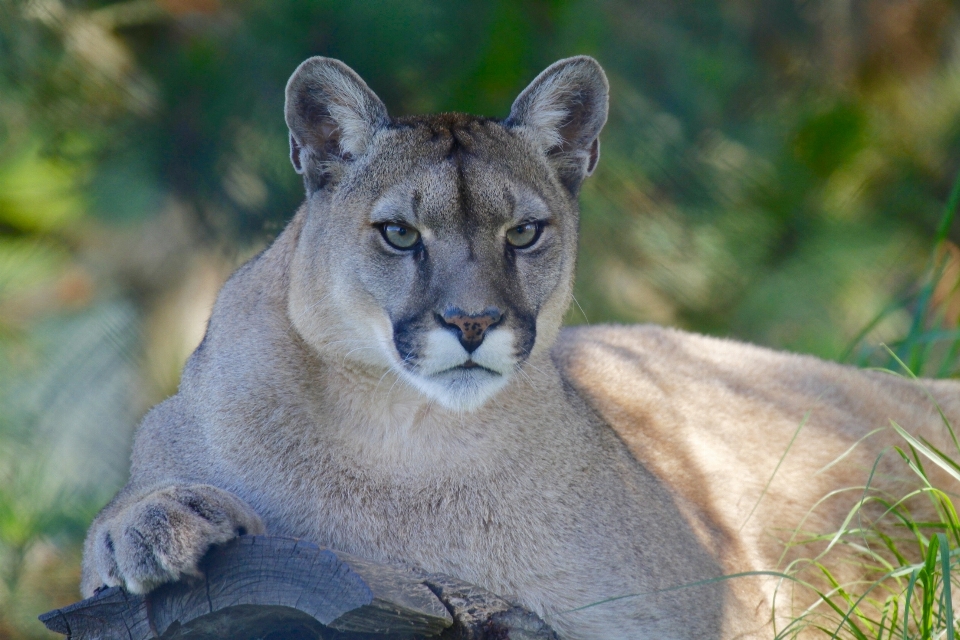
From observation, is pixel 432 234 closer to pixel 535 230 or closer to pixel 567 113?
pixel 535 230

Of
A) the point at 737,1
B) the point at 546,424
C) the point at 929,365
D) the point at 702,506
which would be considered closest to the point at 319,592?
the point at 546,424

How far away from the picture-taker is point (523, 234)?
4.03 metres

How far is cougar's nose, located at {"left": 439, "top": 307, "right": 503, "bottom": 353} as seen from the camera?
11.8ft

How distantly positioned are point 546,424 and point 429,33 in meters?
3.95

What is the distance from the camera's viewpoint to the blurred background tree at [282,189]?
22.4 feet

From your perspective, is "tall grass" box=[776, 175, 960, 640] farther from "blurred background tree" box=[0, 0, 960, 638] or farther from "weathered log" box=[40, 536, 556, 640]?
"weathered log" box=[40, 536, 556, 640]

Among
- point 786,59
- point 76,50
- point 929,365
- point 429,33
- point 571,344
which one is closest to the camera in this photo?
point 571,344

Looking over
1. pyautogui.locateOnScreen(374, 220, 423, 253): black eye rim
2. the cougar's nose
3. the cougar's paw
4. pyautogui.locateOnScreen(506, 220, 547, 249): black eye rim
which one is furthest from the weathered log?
pyautogui.locateOnScreen(506, 220, 547, 249): black eye rim

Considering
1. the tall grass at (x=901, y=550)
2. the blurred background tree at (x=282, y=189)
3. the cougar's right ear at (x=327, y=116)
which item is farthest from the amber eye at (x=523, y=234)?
the blurred background tree at (x=282, y=189)

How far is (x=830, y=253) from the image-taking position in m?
8.80

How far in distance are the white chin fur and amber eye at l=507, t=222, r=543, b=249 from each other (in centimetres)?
44

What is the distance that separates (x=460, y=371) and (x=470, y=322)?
0.76 feet

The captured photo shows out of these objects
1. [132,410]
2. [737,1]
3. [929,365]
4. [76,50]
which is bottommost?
[929,365]

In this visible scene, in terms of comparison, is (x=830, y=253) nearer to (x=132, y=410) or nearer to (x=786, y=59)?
(x=786, y=59)
